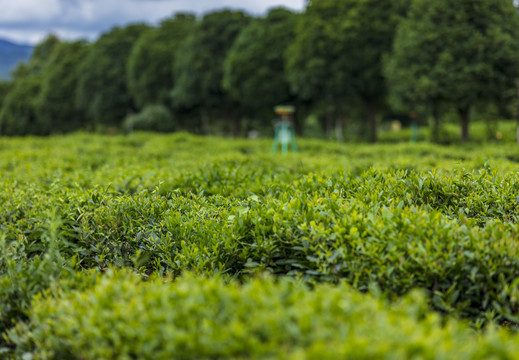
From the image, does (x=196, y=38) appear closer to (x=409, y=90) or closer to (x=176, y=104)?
(x=176, y=104)

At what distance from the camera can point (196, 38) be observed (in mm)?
36969

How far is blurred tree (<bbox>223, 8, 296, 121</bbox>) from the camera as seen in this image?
31.7m

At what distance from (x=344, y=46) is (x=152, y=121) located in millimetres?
16056

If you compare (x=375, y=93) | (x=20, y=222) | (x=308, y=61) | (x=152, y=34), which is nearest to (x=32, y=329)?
(x=20, y=222)

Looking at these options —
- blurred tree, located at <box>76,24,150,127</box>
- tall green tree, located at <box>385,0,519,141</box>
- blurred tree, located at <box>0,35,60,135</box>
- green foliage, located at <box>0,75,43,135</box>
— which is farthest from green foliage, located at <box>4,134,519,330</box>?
green foliage, located at <box>0,75,43,135</box>

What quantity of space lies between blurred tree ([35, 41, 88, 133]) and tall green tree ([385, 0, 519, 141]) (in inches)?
1637

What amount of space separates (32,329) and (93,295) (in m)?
0.76

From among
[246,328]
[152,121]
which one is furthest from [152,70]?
[246,328]

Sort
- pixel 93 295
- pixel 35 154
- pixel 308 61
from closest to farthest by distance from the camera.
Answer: pixel 93 295 < pixel 35 154 < pixel 308 61

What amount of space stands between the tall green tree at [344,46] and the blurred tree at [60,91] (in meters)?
33.7

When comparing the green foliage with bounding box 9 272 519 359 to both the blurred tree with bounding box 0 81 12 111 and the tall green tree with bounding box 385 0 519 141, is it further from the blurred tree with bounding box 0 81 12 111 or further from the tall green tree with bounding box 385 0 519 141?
the blurred tree with bounding box 0 81 12 111

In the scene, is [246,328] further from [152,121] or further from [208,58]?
[208,58]

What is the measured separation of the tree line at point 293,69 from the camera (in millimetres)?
20625

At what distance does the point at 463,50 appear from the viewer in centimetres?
2042
